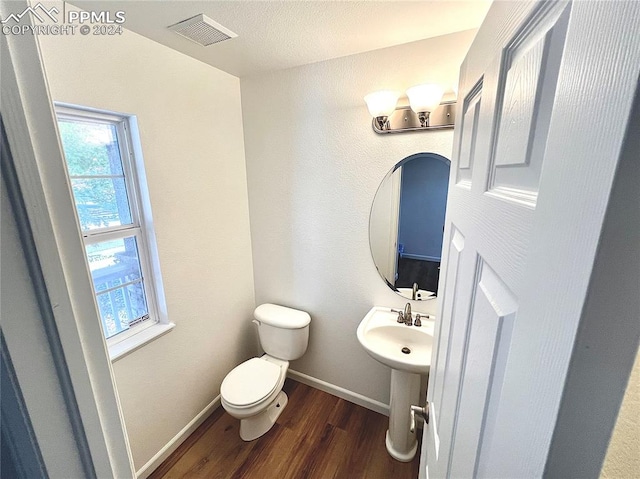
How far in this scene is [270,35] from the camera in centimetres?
131

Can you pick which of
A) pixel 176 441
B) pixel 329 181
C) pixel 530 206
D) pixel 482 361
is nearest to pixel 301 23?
pixel 329 181

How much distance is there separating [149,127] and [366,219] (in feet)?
4.28

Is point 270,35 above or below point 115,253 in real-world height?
above

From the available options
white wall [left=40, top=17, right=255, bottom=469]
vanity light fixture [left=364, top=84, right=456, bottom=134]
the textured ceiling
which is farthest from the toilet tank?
the textured ceiling

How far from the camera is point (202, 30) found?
4.12 feet

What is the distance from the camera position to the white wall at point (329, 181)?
1479 mm

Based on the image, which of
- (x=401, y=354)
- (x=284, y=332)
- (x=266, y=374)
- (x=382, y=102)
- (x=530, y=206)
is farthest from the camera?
(x=284, y=332)

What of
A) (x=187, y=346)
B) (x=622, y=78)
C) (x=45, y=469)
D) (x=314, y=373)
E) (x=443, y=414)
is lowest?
(x=314, y=373)

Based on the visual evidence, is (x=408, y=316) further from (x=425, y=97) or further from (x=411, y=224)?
(x=425, y=97)

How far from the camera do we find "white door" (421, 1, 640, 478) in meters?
0.20

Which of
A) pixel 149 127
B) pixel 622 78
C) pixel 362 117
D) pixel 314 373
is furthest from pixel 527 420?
pixel 314 373

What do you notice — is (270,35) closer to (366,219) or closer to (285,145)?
(285,145)

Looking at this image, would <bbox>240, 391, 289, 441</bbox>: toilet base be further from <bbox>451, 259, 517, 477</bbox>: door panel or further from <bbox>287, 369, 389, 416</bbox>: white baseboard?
<bbox>451, 259, 517, 477</bbox>: door panel

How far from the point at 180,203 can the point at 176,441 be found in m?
1.49
